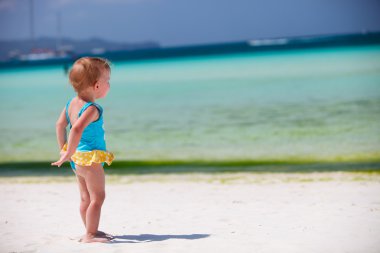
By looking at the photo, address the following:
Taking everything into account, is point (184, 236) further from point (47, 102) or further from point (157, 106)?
point (47, 102)

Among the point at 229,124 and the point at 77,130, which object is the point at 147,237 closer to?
the point at 77,130

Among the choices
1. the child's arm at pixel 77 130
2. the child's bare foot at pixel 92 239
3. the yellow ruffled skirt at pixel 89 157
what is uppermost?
the child's arm at pixel 77 130

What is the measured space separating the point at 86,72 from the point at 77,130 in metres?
0.42

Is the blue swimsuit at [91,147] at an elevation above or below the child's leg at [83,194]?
above

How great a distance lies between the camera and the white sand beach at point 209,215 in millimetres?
4258

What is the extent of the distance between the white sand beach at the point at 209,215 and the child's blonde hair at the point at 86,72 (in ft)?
3.83

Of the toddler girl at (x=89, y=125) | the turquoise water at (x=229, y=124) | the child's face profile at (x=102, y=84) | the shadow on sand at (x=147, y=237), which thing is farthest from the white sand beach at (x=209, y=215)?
the turquoise water at (x=229, y=124)

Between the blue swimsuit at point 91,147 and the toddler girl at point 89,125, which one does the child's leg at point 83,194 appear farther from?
the blue swimsuit at point 91,147

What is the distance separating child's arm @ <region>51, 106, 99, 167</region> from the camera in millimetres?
3885

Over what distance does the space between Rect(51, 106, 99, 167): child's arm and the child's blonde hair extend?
210mm

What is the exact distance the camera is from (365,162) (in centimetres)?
938

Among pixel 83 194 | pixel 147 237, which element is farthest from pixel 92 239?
pixel 147 237

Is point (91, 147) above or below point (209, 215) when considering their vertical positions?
above

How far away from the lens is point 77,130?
3889 millimetres
